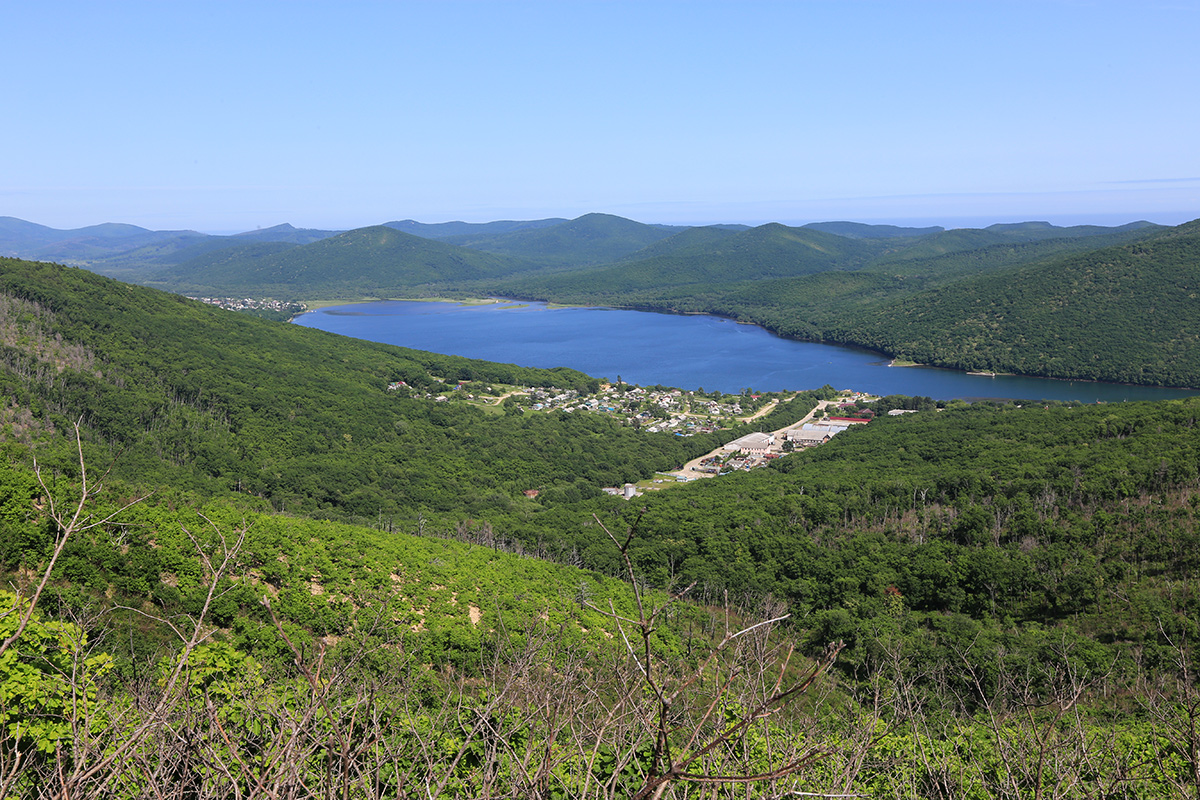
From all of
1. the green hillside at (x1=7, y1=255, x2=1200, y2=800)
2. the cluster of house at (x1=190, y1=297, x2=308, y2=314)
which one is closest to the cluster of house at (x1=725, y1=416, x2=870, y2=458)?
the green hillside at (x1=7, y1=255, x2=1200, y2=800)

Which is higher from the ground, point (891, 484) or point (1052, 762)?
point (1052, 762)

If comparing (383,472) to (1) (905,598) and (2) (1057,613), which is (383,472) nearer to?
(1) (905,598)

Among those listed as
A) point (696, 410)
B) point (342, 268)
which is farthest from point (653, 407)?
point (342, 268)

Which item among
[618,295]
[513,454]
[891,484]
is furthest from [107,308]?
[618,295]

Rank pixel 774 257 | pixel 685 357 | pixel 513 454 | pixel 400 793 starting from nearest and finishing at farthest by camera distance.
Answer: pixel 400 793 → pixel 513 454 → pixel 685 357 → pixel 774 257

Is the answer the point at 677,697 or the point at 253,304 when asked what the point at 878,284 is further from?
the point at 677,697

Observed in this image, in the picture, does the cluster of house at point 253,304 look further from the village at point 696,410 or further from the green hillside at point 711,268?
the village at point 696,410

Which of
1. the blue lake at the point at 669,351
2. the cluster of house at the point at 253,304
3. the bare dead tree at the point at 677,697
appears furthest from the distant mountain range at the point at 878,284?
the bare dead tree at the point at 677,697

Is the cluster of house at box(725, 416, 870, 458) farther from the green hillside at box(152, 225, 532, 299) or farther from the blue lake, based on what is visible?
the green hillside at box(152, 225, 532, 299)
